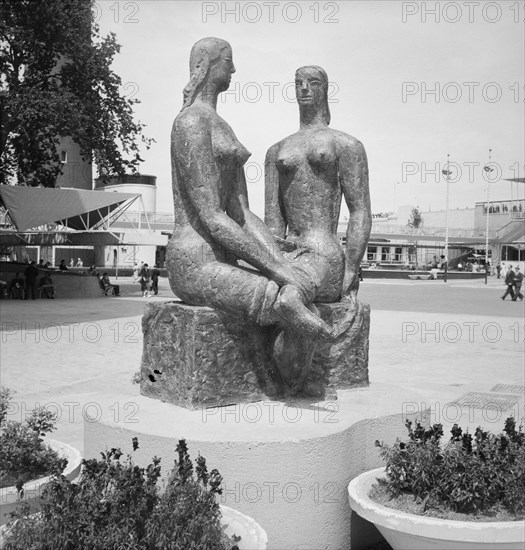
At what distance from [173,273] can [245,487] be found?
1.54 meters

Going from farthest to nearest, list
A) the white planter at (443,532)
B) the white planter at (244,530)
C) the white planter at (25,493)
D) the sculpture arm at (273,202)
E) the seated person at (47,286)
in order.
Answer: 1. the seated person at (47,286)
2. the sculpture arm at (273,202)
3. the white planter at (25,493)
4. the white planter at (443,532)
5. the white planter at (244,530)

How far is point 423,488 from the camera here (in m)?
3.71

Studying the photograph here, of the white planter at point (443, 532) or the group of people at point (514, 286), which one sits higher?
the white planter at point (443, 532)

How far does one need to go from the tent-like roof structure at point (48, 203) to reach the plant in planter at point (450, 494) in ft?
67.9

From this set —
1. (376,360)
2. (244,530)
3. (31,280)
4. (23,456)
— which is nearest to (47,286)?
(31,280)

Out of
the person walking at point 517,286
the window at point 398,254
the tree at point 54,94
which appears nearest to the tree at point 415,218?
the window at point 398,254

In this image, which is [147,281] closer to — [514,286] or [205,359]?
[514,286]

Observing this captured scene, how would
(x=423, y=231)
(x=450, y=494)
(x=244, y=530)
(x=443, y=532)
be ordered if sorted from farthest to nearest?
(x=423, y=231) < (x=450, y=494) < (x=443, y=532) < (x=244, y=530)

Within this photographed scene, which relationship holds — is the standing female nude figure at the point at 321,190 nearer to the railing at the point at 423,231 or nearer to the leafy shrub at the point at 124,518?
the leafy shrub at the point at 124,518

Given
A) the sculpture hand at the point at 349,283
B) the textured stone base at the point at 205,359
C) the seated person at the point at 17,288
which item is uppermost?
the sculpture hand at the point at 349,283

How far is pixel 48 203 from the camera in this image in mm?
23500

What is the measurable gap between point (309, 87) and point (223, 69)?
877 millimetres

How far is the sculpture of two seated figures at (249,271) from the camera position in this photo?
4609 mm

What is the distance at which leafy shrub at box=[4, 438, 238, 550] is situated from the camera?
116 inches
